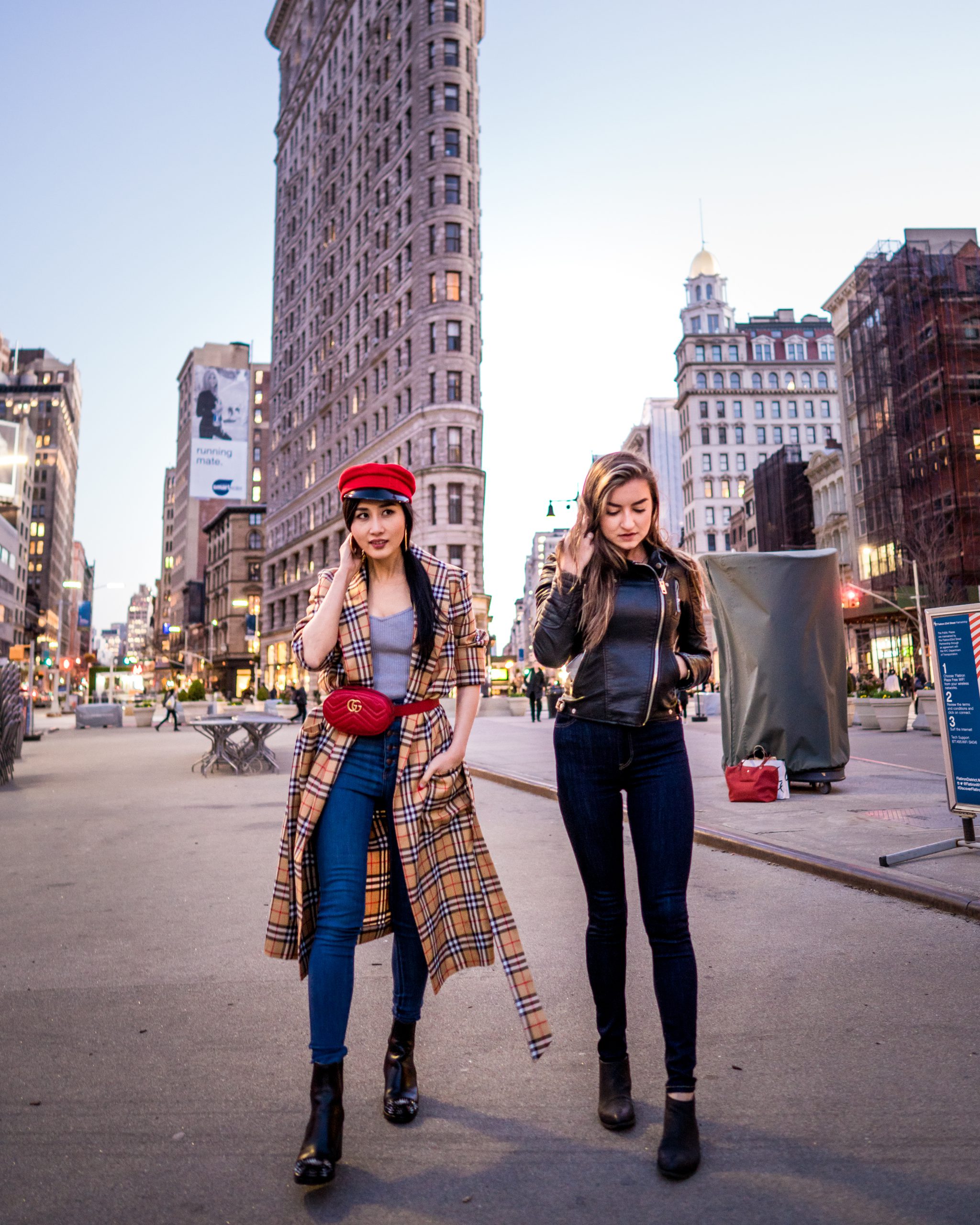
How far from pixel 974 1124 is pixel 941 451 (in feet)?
167

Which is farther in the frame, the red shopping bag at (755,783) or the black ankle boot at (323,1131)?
the red shopping bag at (755,783)

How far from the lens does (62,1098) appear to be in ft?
9.91

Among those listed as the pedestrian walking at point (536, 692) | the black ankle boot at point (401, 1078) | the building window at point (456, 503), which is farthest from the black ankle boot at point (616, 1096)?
the building window at point (456, 503)

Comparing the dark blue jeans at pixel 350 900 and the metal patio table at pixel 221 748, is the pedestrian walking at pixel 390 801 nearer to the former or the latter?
the dark blue jeans at pixel 350 900

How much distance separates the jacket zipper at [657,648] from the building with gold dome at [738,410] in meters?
101

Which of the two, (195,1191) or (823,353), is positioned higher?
(823,353)

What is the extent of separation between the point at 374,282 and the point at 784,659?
2448 inches

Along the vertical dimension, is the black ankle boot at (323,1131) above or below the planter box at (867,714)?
below

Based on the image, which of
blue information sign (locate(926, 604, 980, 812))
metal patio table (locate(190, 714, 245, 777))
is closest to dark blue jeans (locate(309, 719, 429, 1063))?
blue information sign (locate(926, 604, 980, 812))

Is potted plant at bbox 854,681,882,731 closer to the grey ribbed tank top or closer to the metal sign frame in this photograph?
the metal sign frame

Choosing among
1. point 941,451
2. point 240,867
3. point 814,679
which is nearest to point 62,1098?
point 240,867

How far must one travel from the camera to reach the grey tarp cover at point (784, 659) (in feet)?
34.5

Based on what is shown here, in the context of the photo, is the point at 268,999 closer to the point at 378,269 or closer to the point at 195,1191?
the point at 195,1191

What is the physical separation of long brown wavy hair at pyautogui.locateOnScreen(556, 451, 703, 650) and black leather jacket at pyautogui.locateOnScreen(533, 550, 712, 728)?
4 centimetres
